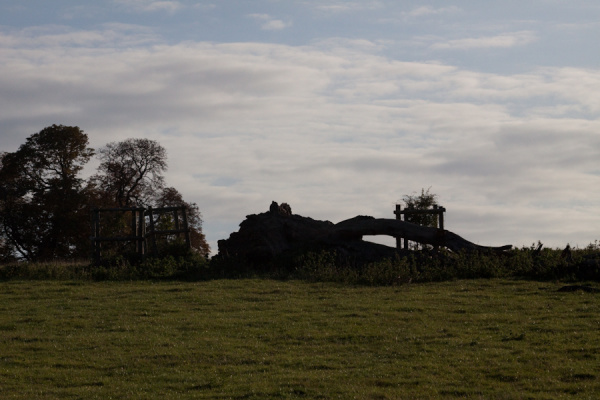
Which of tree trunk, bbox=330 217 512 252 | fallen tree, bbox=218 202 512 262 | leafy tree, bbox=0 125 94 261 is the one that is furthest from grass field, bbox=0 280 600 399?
leafy tree, bbox=0 125 94 261

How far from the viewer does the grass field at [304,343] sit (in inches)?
490

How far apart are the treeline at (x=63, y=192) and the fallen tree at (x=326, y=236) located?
23056mm

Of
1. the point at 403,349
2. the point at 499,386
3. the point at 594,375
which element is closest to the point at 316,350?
the point at 403,349

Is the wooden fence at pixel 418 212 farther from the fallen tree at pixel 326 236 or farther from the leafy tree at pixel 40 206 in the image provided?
the leafy tree at pixel 40 206

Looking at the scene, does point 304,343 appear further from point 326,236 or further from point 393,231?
point 393,231

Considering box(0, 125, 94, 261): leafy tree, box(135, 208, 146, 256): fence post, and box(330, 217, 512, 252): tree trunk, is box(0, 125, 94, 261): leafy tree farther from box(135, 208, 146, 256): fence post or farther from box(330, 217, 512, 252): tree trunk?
box(330, 217, 512, 252): tree trunk

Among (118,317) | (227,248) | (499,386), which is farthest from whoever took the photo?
(227,248)

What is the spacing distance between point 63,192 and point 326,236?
95.5 feet

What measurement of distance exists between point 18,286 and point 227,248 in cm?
939

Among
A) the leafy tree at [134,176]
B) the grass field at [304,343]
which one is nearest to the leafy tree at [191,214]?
the leafy tree at [134,176]

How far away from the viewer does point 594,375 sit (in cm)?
1276

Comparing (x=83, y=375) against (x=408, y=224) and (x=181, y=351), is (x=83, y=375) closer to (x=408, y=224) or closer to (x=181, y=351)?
(x=181, y=351)

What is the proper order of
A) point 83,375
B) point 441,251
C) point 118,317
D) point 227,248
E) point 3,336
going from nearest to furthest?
1. point 83,375
2. point 3,336
3. point 118,317
4. point 441,251
5. point 227,248

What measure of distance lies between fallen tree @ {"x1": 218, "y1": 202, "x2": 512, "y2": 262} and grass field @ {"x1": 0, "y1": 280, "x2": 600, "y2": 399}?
268 inches
